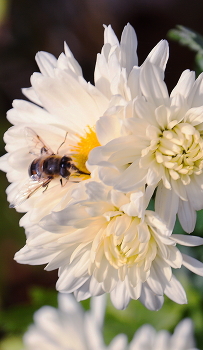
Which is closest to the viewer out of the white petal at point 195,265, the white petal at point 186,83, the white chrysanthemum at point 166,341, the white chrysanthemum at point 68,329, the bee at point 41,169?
the white petal at point 186,83

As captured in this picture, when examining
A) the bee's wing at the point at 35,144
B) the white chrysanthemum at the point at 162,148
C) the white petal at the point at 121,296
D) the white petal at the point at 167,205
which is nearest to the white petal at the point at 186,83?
the white chrysanthemum at the point at 162,148

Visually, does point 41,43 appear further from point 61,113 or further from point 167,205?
point 167,205

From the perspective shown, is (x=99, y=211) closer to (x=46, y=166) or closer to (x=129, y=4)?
(x=46, y=166)

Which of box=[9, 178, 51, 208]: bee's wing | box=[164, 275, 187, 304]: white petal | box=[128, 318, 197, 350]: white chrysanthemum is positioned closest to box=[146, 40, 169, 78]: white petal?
box=[9, 178, 51, 208]: bee's wing

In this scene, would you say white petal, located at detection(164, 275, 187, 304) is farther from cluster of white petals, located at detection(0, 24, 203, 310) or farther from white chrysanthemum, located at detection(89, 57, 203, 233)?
white chrysanthemum, located at detection(89, 57, 203, 233)

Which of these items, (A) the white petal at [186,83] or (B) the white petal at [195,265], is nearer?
(A) the white petal at [186,83]

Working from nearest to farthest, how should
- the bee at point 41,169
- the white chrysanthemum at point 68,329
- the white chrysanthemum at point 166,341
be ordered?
the bee at point 41,169 → the white chrysanthemum at point 166,341 → the white chrysanthemum at point 68,329

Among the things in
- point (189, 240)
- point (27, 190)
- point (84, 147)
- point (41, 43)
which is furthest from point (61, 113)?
point (41, 43)

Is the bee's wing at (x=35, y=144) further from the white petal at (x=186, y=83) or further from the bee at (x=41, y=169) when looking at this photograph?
the white petal at (x=186, y=83)
